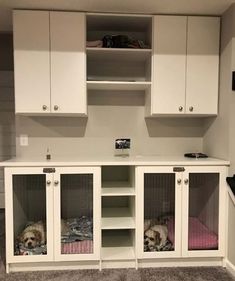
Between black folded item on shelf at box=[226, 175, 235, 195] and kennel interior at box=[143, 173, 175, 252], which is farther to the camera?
kennel interior at box=[143, 173, 175, 252]

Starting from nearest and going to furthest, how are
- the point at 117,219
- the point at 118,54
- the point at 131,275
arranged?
1. the point at 131,275
2. the point at 117,219
3. the point at 118,54

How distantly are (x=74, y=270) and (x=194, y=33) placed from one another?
2.39 meters

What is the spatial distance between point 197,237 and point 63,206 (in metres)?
1.23

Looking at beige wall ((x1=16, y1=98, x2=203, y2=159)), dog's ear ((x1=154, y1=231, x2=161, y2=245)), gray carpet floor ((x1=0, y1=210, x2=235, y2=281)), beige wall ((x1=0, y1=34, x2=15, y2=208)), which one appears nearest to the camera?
gray carpet floor ((x1=0, y1=210, x2=235, y2=281))

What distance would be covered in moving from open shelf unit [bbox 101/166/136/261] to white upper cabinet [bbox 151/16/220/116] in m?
0.74

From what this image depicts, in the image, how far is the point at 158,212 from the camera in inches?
92.0

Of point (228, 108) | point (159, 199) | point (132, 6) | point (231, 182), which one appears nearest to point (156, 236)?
point (159, 199)

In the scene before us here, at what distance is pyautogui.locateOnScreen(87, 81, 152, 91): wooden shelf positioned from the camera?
2377 millimetres

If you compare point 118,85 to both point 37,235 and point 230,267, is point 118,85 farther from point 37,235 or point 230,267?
point 230,267

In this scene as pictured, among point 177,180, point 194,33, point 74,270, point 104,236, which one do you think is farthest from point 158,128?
point 74,270

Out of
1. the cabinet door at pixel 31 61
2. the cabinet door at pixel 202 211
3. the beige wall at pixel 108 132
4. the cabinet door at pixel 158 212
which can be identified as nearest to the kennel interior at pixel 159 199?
the cabinet door at pixel 158 212

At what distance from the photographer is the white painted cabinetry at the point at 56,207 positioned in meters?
2.19

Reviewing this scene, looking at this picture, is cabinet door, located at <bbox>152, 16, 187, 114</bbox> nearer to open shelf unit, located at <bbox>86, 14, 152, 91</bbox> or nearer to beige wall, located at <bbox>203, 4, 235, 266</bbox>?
open shelf unit, located at <bbox>86, 14, 152, 91</bbox>

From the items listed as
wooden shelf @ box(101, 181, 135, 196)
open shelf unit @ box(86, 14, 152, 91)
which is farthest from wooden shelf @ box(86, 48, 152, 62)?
wooden shelf @ box(101, 181, 135, 196)
